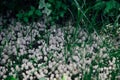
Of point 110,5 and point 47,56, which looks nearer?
point 47,56

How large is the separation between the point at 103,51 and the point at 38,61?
859 millimetres

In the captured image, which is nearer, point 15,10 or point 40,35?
point 40,35

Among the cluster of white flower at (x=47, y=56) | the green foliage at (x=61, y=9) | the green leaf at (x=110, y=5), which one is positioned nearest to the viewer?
the cluster of white flower at (x=47, y=56)

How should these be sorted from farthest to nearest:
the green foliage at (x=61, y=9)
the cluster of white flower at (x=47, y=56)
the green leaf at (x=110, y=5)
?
1. the green foliage at (x=61, y=9)
2. the green leaf at (x=110, y=5)
3. the cluster of white flower at (x=47, y=56)

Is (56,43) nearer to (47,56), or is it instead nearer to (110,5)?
(47,56)

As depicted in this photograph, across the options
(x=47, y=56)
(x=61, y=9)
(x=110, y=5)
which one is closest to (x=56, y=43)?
(x=47, y=56)

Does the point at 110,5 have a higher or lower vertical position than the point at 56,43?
higher

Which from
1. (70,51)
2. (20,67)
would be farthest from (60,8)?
(20,67)

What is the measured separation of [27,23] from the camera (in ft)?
14.7

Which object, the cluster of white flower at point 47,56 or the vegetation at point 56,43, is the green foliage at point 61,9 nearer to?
the vegetation at point 56,43

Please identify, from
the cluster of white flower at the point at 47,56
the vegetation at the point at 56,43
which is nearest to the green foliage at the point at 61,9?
the vegetation at the point at 56,43

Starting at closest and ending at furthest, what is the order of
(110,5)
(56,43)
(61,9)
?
(110,5), (56,43), (61,9)

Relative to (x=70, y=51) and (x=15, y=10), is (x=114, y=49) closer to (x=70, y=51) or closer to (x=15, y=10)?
(x=70, y=51)

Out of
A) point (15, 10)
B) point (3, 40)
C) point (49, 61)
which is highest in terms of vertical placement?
point (15, 10)
